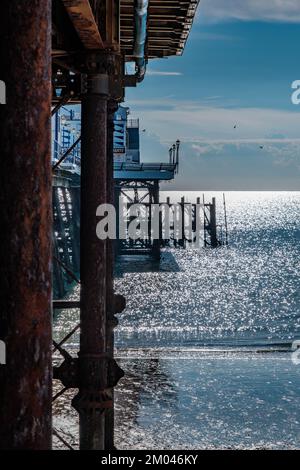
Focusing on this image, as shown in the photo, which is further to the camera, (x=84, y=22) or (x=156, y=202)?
(x=156, y=202)

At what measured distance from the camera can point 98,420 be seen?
22.9 ft

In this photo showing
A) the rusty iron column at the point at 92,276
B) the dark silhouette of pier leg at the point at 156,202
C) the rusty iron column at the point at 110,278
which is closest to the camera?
the rusty iron column at the point at 92,276

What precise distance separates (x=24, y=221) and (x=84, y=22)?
4.05 meters

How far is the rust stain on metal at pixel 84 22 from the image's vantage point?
516 centimetres

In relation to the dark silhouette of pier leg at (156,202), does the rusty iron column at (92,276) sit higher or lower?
lower

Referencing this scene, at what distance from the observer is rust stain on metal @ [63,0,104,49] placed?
16.9 ft

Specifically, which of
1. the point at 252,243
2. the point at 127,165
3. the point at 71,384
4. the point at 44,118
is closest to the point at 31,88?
the point at 44,118

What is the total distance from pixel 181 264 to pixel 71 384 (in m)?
59.7

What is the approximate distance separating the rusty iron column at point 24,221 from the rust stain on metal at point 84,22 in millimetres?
3068

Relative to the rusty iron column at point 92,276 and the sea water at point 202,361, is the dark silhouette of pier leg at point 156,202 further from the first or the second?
the rusty iron column at point 92,276

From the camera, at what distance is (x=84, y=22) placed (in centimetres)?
577

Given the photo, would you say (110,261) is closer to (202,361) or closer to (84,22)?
(84,22)

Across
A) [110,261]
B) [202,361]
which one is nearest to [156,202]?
[202,361]

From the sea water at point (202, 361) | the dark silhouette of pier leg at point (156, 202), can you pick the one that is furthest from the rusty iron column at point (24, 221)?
the dark silhouette of pier leg at point (156, 202)
